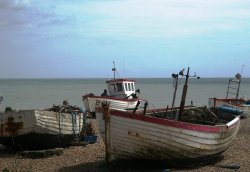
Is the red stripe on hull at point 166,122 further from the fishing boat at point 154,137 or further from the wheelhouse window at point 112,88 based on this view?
the wheelhouse window at point 112,88

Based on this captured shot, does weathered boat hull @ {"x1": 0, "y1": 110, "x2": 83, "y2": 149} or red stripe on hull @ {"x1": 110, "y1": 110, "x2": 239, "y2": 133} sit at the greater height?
red stripe on hull @ {"x1": 110, "y1": 110, "x2": 239, "y2": 133}

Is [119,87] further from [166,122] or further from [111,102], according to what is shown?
[166,122]

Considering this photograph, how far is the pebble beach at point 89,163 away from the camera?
13133 mm

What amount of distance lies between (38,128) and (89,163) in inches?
96.6

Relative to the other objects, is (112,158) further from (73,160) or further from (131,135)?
(73,160)

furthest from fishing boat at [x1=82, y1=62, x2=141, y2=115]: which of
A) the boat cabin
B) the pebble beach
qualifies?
the pebble beach

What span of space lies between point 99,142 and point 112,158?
5587 millimetres

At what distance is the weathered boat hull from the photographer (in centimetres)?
1539

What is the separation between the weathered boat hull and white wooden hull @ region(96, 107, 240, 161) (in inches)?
133

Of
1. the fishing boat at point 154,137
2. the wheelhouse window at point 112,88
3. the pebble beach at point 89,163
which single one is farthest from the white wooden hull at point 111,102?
the fishing boat at point 154,137

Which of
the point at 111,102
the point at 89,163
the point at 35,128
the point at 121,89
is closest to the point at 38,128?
the point at 35,128

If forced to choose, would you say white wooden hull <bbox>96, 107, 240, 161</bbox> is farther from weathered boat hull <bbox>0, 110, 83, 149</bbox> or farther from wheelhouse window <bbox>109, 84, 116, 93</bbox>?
wheelhouse window <bbox>109, 84, 116, 93</bbox>

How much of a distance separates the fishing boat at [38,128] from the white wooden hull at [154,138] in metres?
3.38

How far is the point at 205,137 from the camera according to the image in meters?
12.7
